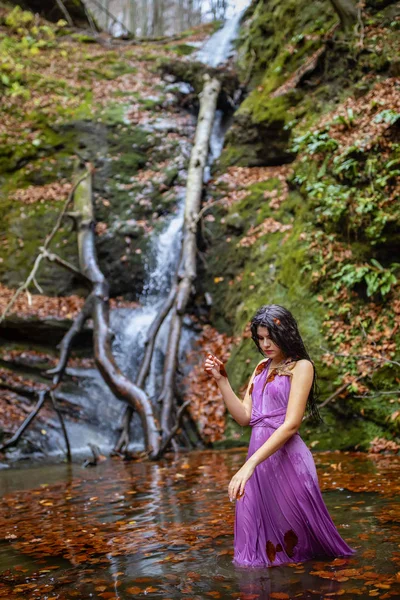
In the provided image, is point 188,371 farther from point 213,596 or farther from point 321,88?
point 213,596

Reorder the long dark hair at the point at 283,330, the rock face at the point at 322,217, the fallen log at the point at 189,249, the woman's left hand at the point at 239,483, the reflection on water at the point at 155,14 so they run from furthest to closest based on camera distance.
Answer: the reflection on water at the point at 155,14, the fallen log at the point at 189,249, the rock face at the point at 322,217, the long dark hair at the point at 283,330, the woman's left hand at the point at 239,483

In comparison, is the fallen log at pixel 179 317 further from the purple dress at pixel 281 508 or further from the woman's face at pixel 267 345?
the woman's face at pixel 267 345

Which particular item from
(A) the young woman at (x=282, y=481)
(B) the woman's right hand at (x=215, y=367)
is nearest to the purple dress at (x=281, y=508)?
(A) the young woman at (x=282, y=481)

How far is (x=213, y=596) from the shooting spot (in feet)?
9.01

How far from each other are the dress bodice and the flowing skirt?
0.26 ft

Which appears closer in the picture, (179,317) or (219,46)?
(179,317)

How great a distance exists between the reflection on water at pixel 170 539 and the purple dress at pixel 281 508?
87mm

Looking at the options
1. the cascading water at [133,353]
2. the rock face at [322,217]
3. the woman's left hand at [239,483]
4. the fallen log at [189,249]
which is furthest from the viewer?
the cascading water at [133,353]

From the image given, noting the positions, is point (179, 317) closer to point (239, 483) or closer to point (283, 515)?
point (283, 515)

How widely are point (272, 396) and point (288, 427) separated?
296 millimetres

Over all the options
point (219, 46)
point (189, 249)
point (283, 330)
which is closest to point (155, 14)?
point (219, 46)

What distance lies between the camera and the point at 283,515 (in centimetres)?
301

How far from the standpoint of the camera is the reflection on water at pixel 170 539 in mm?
2855

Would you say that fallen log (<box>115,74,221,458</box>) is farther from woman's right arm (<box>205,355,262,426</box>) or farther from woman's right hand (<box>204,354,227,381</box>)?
woman's right hand (<box>204,354,227,381</box>)
